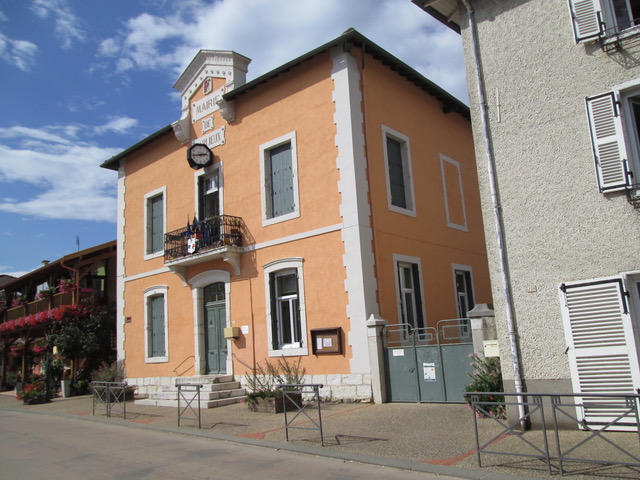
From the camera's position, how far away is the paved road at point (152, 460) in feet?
22.1

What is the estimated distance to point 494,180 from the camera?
8797mm

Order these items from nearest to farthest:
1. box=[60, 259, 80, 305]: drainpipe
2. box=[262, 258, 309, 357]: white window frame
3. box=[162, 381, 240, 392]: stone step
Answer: box=[262, 258, 309, 357]: white window frame → box=[162, 381, 240, 392]: stone step → box=[60, 259, 80, 305]: drainpipe

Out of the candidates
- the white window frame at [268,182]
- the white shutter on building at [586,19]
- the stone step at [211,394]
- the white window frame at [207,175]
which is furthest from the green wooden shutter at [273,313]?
the white shutter on building at [586,19]

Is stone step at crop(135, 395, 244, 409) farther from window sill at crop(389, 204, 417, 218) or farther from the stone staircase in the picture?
window sill at crop(389, 204, 417, 218)

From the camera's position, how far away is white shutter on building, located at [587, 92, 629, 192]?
761 centimetres

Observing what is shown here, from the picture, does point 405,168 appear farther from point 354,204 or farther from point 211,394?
point 211,394

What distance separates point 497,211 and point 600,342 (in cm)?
242

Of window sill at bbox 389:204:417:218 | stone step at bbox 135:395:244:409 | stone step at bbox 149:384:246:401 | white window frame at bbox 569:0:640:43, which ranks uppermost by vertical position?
white window frame at bbox 569:0:640:43

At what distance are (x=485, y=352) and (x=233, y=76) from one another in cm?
1076

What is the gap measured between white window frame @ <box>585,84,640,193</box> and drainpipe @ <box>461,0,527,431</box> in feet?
4.93

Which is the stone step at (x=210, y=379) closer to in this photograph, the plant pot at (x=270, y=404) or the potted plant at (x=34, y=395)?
the plant pot at (x=270, y=404)

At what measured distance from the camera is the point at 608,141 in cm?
776

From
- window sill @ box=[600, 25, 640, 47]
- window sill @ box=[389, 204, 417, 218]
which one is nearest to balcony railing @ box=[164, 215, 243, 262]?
window sill @ box=[389, 204, 417, 218]

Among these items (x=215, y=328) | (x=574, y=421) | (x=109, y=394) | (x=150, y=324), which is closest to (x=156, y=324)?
(x=150, y=324)
